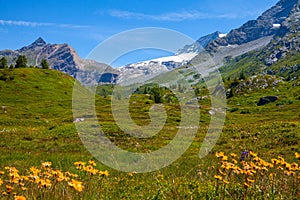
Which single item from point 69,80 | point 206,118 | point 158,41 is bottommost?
point 206,118

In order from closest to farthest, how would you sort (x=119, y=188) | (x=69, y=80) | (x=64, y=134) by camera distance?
(x=119, y=188) < (x=64, y=134) < (x=69, y=80)

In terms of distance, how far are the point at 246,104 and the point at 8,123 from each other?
5033 inches

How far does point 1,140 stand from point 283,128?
984 inches

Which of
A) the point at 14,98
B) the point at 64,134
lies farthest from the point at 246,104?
the point at 64,134

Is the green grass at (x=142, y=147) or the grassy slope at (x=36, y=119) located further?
the grassy slope at (x=36, y=119)

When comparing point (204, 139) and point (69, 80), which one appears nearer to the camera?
point (204, 139)

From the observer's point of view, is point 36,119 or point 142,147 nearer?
point 142,147

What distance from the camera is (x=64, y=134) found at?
31562mm

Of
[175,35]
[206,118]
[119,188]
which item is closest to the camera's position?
[119,188]

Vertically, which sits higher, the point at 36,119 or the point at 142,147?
the point at 36,119

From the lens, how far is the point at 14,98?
10362cm

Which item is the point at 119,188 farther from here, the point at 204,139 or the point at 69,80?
the point at 69,80

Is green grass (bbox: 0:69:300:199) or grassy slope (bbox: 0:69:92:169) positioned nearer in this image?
green grass (bbox: 0:69:300:199)

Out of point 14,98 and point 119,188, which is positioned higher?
point 14,98
